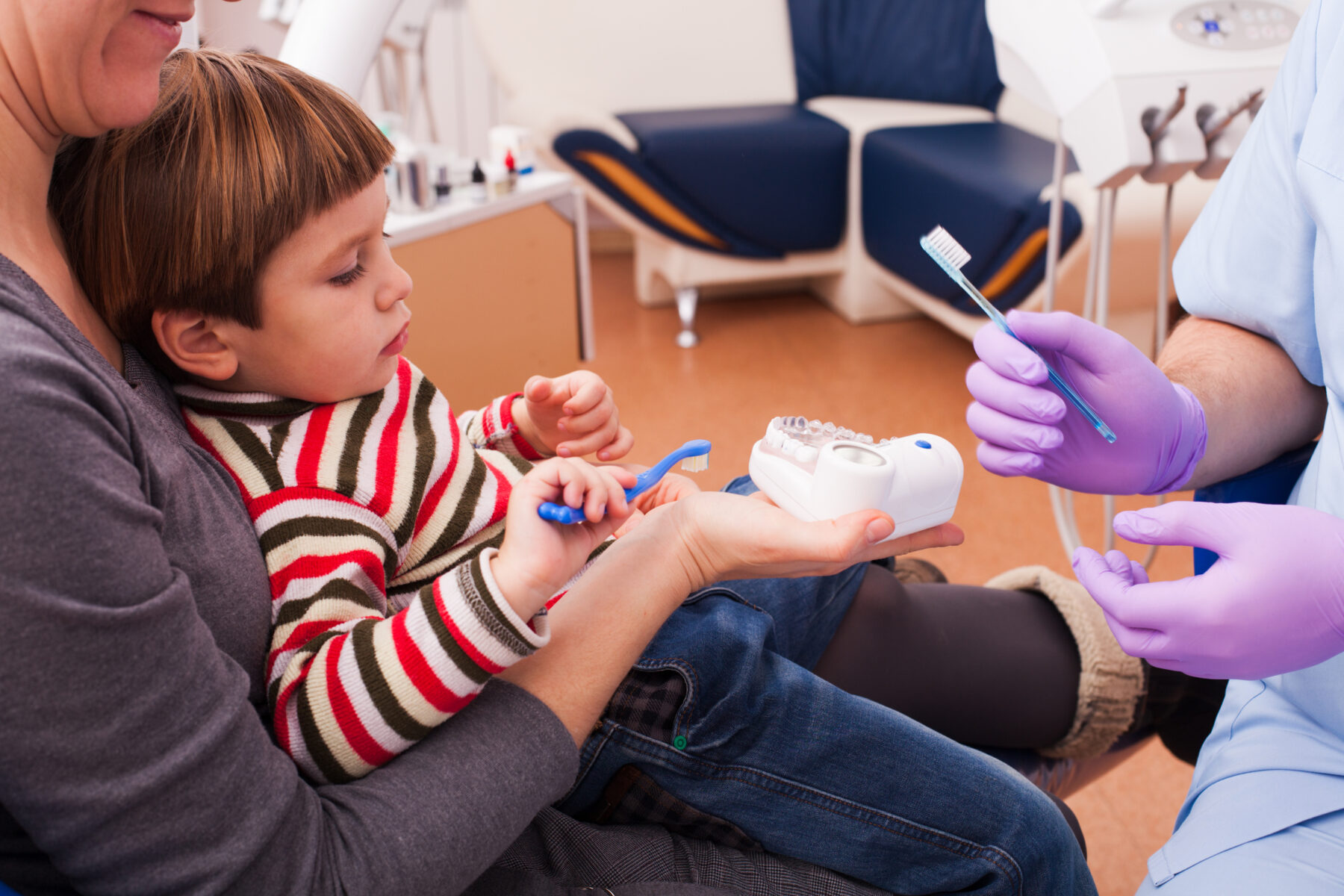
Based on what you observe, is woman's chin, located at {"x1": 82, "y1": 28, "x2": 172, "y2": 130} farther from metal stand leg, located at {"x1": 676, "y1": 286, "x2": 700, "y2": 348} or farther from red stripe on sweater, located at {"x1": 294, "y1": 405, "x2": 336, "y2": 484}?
metal stand leg, located at {"x1": 676, "y1": 286, "x2": 700, "y2": 348}

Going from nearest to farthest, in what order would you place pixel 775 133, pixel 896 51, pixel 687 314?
pixel 775 133, pixel 687 314, pixel 896 51

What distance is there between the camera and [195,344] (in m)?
0.73

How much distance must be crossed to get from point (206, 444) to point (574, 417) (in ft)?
1.03

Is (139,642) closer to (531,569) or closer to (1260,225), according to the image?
(531,569)

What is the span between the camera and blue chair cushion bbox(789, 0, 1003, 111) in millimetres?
3162

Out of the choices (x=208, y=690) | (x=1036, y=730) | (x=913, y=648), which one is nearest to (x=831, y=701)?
(x=913, y=648)

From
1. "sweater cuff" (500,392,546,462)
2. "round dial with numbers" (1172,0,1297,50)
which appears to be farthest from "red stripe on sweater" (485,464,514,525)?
"round dial with numbers" (1172,0,1297,50)

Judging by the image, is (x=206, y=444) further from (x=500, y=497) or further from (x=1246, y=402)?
(x=1246, y=402)

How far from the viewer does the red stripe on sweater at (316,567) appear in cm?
68

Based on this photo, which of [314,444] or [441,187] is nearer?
[314,444]

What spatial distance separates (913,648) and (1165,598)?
333 millimetres

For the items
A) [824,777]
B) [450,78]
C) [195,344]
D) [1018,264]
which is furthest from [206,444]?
[450,78]

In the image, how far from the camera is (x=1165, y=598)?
0.77 m

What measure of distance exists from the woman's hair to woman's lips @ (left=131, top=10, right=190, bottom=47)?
0.20 feet
